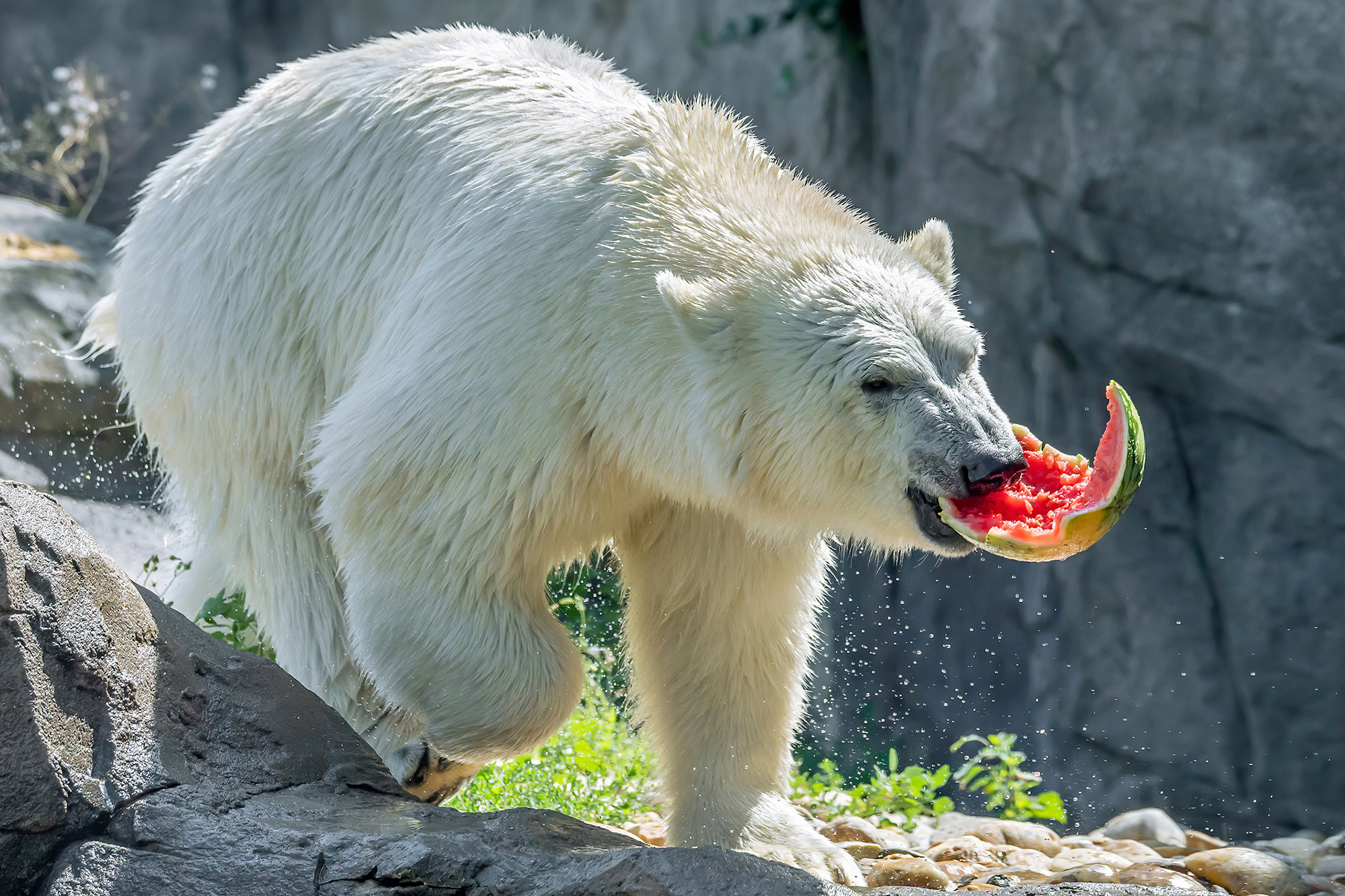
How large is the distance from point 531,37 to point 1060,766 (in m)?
4.23

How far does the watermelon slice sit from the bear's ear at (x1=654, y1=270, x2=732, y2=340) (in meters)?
0.56

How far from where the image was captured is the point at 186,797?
220 cm

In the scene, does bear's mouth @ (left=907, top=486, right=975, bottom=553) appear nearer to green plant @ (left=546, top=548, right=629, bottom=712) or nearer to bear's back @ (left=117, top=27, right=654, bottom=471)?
bear's back @ (left=117, top=27, right=654, bottom=471)

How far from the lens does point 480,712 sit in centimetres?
279

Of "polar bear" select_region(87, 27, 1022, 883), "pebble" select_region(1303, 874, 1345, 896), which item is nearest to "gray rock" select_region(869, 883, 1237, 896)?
"polar bear" select_region(87, 27, 1022, 883)

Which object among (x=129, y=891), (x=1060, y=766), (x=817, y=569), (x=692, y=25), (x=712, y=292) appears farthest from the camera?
(x=692, y=25)

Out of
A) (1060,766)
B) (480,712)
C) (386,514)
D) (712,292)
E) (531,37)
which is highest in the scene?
(531,37)

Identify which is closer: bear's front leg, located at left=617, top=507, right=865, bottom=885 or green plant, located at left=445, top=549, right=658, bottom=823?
bear's front leg, located at left=617, top=507, right=865, bottom=885

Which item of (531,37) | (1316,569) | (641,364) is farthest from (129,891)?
(1316,569)

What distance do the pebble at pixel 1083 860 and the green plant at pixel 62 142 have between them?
705cm

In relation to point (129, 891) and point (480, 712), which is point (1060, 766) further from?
point (129, 891)

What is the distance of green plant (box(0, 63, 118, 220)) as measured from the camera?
830cm

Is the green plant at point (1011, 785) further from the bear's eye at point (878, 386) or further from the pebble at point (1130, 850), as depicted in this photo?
the bear's eye at point (878, 386)

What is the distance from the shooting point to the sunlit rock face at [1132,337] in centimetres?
521
